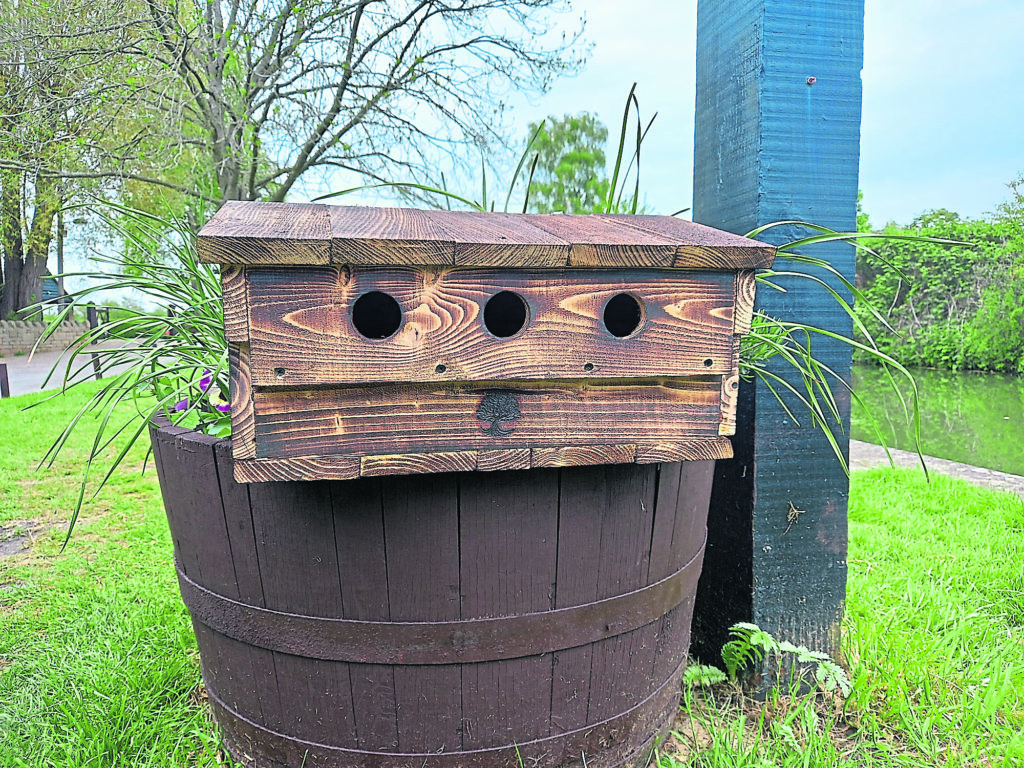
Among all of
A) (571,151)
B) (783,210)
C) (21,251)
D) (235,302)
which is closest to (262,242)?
(235,302)

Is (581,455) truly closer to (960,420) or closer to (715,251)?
(715,251)

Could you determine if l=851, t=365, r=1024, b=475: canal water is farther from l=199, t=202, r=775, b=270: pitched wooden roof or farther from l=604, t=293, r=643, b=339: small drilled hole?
l=199, t=202, r=775, b=270: pitched wooden roof

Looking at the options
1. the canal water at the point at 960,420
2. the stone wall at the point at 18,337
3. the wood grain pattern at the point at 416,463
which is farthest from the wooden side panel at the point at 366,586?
the stone wall at the point at 18,337

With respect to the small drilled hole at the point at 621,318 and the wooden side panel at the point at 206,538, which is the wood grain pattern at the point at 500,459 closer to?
the small drilled hole at the point at 621,318

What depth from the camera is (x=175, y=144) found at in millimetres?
6801

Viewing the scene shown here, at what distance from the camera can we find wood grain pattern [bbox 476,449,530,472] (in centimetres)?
107

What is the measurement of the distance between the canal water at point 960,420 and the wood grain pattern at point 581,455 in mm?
2671

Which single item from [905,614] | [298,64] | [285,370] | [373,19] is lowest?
[905,614]

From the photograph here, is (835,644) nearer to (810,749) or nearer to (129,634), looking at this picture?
(810,749)

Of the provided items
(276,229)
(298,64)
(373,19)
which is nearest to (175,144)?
(298,64)

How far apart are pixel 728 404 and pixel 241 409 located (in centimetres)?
80

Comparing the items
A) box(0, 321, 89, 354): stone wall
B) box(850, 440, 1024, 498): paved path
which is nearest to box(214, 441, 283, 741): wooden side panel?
box(850, 440, 1024, 498): paved path

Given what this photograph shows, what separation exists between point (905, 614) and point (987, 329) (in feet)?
61.1

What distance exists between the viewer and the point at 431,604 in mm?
1231
